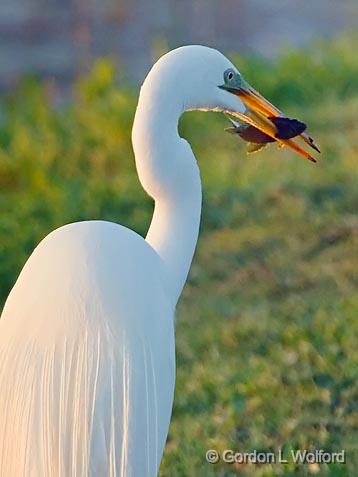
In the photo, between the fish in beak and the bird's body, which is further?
the fish in beak

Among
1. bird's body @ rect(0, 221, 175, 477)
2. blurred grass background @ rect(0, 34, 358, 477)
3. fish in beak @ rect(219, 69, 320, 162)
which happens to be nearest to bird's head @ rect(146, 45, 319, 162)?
fish in beak @ rect(219, 69, 320, 162)

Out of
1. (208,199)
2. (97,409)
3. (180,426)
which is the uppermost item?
(208,199)

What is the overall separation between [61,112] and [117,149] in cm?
123

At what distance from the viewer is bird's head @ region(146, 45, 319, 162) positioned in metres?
3.50

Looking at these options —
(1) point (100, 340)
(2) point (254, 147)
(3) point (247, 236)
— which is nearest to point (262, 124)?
(2) point (254, 147)

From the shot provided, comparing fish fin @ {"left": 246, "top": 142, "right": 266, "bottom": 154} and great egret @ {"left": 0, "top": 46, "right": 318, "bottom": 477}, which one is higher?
fish fin @ {"left": 246, "top": 142, "right": 266, "bottom": 154}

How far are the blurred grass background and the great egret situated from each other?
96 centimetres

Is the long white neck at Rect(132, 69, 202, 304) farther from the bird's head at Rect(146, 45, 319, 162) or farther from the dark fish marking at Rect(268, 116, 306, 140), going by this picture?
the dark fish marking at Rect(268, 116, 306, 140)

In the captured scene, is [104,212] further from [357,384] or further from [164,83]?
[164,83]

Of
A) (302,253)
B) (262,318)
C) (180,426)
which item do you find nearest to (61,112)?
(302,253)

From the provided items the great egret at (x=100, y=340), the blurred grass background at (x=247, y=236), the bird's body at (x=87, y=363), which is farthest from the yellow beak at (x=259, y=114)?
the blurred grass background at (x=247, y=236)

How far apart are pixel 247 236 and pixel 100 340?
322cm

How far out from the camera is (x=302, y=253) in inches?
245

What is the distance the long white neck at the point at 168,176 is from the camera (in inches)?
137
